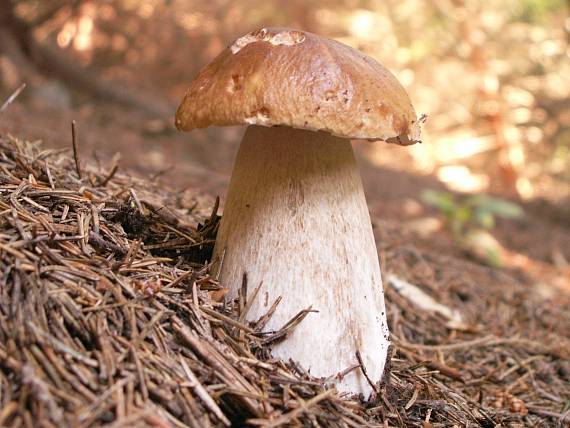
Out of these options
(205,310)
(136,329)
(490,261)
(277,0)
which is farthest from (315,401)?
(277,0)

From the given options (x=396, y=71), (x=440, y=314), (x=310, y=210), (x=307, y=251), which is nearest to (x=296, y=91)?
(x=310, y=210)

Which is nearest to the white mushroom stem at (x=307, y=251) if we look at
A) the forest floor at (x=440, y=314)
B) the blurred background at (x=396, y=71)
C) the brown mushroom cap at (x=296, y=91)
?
the forest floor at (x=440, y=314)

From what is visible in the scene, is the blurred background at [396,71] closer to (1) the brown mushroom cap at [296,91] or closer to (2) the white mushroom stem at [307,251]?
(2) the white mushroom stem at [307,251]

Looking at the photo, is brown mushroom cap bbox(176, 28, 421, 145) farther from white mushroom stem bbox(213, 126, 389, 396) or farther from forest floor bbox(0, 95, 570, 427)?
forest floor bbox(0, 95, 570, 427)

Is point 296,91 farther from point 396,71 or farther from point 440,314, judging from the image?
point 396,71

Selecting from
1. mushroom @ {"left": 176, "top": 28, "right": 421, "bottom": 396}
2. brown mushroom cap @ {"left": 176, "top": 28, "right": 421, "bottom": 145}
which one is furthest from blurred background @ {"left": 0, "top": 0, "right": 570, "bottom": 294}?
brown mushroom cap @ {"left": 176, "top": 28, "right": 421, "bottom": 145}
